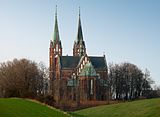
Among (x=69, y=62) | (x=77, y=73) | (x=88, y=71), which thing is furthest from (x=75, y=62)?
(x=88, y=71)

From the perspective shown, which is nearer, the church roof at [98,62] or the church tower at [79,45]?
the church roof at [98,62]

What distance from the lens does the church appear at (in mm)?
100875

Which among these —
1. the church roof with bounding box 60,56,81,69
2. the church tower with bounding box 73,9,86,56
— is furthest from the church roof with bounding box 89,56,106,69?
the church tower with bounding box 73,9,86,56

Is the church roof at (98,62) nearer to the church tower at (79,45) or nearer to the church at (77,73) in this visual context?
the church at (77,73)

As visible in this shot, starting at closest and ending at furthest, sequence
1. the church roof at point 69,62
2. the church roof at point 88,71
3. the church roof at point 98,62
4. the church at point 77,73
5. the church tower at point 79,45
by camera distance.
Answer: the church at point 77,73 → the church roof at point 88,71 → the church roof at point 98,62 → the church roof at point 69,62 → the church tower at point 79,45

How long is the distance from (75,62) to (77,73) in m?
6.44

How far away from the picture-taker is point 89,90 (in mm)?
100438

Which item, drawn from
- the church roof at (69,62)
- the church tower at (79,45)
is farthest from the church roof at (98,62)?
the church tower at (79,45)

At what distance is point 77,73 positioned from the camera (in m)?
111

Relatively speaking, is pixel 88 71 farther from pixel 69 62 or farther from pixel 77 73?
pixel 69 62

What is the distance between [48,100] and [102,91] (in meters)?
47.9

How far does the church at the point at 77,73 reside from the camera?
10088 cm

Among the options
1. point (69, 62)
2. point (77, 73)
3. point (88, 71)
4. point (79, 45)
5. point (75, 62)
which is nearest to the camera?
point (88, 71)

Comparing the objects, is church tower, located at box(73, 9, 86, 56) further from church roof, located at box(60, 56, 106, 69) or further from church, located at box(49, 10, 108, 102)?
church roof, located at box(60, 56, 106, 69)
